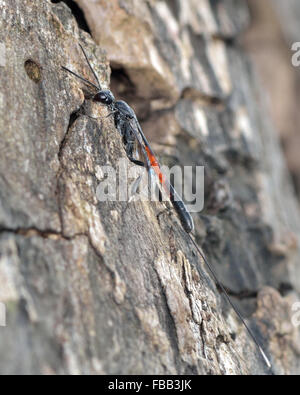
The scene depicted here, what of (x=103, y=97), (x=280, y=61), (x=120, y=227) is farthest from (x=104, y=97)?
(x=280, y=61)

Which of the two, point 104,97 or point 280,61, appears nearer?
point 104,97

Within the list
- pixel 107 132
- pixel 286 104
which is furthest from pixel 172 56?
pixel 286 104

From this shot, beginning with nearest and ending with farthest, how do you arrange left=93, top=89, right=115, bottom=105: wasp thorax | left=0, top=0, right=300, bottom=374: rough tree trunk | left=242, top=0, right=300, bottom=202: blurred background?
1. left=0, top=0, right=300, bottom=374: rough tree trunk
2. left=93, top=89, right=115, bottom=105: wasp thorax
3. left=242, top=0, right=300, bottom=202: blurred background

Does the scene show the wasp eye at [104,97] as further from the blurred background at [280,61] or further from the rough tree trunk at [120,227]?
the blurred background at [280,61]

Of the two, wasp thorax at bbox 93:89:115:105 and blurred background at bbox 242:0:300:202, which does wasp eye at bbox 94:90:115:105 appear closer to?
wasp thorax at bbox 93:89:115:105

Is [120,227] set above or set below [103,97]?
below

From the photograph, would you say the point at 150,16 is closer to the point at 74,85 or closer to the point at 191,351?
the point at 74,85

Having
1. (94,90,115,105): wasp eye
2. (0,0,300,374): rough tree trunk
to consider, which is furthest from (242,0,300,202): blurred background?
(94,90,115,105): wasp eye

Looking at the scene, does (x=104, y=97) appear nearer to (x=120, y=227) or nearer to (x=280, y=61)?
(x=120, y=227)
